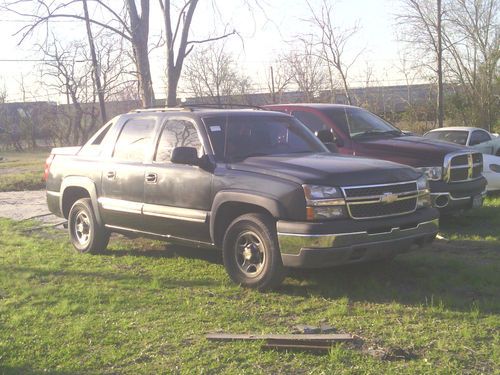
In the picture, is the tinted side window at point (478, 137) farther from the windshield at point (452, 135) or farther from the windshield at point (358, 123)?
the windshield at point (358, 123)

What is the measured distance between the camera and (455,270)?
6.33 metres

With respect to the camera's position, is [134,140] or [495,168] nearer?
[134,140]

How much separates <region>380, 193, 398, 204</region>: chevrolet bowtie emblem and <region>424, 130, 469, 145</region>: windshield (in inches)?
371

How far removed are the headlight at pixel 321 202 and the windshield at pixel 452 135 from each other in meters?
9.91

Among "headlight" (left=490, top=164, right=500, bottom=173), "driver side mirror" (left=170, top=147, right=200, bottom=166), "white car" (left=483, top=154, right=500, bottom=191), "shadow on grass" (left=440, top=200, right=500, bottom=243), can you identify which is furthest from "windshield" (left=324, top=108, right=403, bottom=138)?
"driver side mirror" (left=170, top=147, right=200, bottom=166)

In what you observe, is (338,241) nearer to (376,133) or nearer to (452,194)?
(452,194)

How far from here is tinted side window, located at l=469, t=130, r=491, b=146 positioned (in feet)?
48.8

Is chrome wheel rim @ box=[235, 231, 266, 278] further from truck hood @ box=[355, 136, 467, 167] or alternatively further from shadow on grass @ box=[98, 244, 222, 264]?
truck hood @ box=[355, 136, 467, 167]

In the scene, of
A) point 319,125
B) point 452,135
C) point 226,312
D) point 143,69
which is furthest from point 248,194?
point 452,135

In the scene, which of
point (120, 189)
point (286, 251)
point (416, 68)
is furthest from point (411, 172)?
point (416, 68)

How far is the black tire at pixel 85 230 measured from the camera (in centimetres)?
770

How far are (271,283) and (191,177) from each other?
1.45 meters

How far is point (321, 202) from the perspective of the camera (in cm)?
532

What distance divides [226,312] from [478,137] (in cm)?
1184
